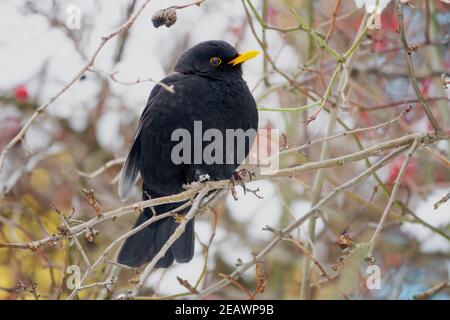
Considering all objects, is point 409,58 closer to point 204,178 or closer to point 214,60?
point 204,178

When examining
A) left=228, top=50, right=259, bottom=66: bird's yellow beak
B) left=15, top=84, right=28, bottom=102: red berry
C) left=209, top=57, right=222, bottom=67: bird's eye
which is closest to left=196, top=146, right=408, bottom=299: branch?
left=228, top=50, right=259, bottom=66: bird's yellow beak

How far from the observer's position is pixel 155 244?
4.34 m

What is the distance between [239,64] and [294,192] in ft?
5.28

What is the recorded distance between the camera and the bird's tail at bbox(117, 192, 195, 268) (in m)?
4.26

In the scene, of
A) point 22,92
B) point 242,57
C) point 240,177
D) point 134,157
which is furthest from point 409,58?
point 22,92

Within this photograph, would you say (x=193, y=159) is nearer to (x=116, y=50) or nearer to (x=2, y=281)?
(x=116, y=50)

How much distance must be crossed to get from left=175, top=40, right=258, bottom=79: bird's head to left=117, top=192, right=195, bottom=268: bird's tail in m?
0.89

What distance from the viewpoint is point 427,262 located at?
5.26 m

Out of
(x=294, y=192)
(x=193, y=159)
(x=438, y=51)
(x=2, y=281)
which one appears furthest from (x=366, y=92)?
(x=2, y=281)

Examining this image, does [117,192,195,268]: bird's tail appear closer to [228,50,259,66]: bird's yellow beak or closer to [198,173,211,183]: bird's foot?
[198,173,211,183]: bird's foot

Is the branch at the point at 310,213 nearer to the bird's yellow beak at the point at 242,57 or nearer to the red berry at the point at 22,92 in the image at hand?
the bird's yellow beak at the point at 242,57

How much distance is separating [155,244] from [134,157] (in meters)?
0.58
